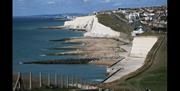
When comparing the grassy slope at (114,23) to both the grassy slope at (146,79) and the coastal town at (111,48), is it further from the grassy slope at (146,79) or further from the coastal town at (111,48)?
the grassy slope at (146,79)

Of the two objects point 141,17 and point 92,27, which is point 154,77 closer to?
point 141,17

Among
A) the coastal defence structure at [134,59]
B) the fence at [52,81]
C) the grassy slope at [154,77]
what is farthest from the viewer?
the coastal defence structure at [134,59]

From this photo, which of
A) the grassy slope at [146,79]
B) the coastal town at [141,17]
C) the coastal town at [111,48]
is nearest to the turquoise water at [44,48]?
the coastal town at [111,48]

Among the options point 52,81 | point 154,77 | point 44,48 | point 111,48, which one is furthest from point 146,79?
point 44,48

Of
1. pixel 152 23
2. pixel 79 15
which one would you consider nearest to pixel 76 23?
pixel 79 15

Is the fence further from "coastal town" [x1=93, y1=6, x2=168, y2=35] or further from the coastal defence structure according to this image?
"coastal town" [x1=93, y1=6, x2=168, y2=35]
